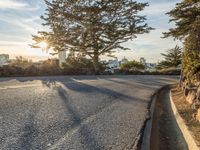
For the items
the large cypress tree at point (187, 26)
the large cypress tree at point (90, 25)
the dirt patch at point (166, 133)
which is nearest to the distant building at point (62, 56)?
the large cypress tree at point (90, 25)

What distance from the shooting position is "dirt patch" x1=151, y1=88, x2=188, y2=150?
24.1 feet

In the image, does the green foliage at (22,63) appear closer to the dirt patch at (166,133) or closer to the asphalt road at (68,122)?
the asphalt road at (68,122)

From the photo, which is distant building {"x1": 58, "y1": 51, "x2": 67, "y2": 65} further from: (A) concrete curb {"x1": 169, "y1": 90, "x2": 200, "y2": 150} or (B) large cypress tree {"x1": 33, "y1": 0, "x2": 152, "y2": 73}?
(A) concrete curb {"x1": 169, "y1": 90, "x2": 200, "y2": 150}

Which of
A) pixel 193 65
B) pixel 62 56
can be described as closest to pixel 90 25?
pixel 62 56

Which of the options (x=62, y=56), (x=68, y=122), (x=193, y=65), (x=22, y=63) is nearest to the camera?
(x=68, y=122)

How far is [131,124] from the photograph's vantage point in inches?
325

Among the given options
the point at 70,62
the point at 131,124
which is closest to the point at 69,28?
the point at 70,62

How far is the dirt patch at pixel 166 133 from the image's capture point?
7355mm

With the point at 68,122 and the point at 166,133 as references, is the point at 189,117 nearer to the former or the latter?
the point at 166,133

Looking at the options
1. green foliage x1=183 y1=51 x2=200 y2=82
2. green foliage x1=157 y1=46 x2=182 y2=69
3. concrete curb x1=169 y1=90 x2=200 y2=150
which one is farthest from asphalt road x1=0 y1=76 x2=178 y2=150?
green foliage x1=157 y1=46 x2=182 y2=69

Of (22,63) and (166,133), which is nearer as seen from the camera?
(166,133)

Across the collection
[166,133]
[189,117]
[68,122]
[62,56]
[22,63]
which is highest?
[62,56]

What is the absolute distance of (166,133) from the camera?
8.66 metres

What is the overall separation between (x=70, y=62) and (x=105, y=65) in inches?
212
